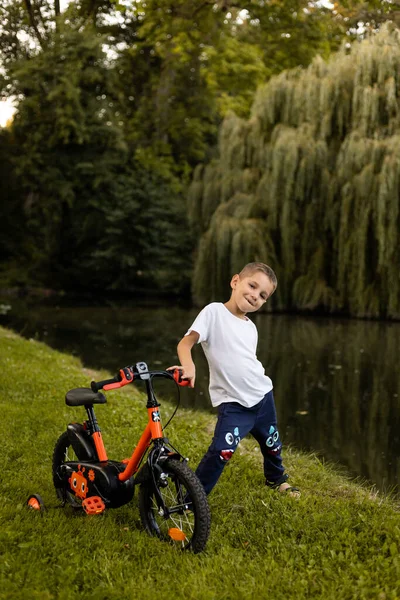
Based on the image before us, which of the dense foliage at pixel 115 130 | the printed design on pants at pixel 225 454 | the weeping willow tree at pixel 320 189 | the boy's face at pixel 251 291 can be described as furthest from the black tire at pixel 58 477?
the dense foliage at pixel 115 130

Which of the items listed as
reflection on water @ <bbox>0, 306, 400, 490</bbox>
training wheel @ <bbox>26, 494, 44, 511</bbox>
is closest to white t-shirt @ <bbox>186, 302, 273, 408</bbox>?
training wheel @ <bbox>26, 494, 44, 511</bbox>

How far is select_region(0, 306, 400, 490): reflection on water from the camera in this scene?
759 centimetres

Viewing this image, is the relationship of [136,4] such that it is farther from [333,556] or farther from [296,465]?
[333,556]

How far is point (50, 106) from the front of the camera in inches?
982

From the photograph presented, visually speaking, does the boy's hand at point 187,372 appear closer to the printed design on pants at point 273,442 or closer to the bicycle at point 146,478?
the bicycle at point 146,478

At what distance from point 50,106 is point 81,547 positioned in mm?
23220

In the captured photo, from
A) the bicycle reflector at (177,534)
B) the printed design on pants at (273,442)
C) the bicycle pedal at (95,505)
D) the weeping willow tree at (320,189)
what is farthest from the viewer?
the weeping willow tree at (320,189)

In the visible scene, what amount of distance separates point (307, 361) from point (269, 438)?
7.90m

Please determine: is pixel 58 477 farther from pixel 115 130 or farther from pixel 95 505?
pixel 115 130

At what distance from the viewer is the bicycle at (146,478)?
141 inches

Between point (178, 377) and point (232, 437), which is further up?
point (178, 377)

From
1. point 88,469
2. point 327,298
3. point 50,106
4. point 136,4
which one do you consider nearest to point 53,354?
point 136,4

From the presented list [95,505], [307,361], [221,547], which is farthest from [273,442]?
[307,361]

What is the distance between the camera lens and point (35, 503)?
3.99 meters
